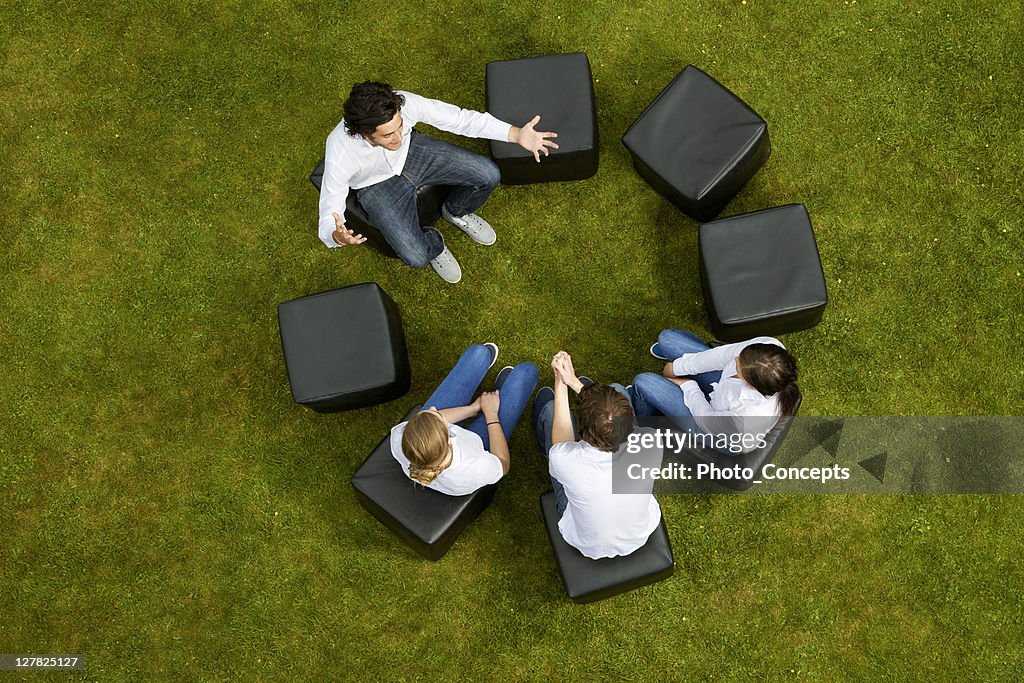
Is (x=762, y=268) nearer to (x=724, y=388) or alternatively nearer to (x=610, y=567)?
(x=724, y=388)

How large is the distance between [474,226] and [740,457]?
85.8 inches

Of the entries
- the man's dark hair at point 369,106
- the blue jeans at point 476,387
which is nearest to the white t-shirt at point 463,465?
the blue jeans at point 476,387

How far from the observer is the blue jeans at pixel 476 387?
4.30m

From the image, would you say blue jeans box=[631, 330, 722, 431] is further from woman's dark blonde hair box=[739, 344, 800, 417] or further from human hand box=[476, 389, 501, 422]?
human hand box=[476, 389, 501, 422]

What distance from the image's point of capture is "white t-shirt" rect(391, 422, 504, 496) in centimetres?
368

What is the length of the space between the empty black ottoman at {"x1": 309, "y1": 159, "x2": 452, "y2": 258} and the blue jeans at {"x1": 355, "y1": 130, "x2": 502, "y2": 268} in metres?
0.04

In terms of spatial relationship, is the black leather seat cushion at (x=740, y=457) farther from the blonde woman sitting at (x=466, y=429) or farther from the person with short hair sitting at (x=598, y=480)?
the blonde woman sitting at (x=466, y=429)

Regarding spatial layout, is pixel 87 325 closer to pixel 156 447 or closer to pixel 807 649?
pixel 156 447

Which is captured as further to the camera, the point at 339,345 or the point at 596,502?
the point at 339,345

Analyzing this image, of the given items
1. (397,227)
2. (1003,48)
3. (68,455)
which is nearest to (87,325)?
(68,455)

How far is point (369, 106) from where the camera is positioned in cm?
366

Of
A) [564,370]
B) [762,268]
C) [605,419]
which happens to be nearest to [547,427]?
[564,370]

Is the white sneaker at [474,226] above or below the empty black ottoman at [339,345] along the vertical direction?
above

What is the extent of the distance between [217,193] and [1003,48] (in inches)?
210
